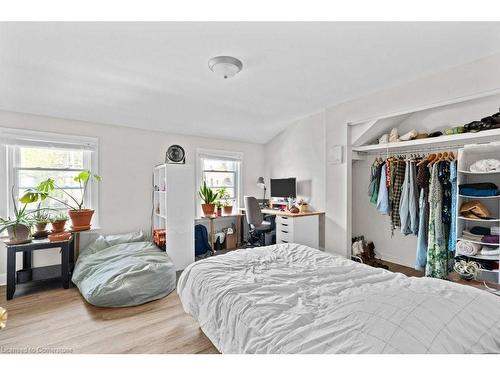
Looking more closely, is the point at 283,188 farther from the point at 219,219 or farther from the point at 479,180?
the point at 479,180

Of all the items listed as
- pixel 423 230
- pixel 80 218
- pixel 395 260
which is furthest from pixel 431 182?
pixel 80 218

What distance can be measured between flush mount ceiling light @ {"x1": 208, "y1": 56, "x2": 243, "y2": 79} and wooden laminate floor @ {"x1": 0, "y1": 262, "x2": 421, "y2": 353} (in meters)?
2.17

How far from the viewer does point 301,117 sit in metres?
4.19

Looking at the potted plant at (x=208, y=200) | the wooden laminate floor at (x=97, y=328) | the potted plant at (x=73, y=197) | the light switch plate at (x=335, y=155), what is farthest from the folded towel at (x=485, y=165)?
the potted plant at (x=73, y=197)

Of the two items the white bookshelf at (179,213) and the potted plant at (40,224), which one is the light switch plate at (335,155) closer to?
the white bookshelf at (179,213)

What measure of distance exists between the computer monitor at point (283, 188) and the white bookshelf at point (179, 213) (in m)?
1.68

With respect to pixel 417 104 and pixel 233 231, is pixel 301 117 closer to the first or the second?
pixel 417 104

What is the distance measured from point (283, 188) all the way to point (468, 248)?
2.61 meters

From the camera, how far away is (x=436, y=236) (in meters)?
2.61

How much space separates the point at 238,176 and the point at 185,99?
210 centimetres

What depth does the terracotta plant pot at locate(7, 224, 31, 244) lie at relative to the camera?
8.65 feet

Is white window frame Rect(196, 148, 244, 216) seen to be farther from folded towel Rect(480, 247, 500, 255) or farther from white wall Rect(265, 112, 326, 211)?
folded towel Rect(480, 247, 500, 255)

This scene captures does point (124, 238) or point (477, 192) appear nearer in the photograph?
point (477, 192)

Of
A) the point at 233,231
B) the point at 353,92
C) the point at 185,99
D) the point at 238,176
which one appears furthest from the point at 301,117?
the point at 233,231
